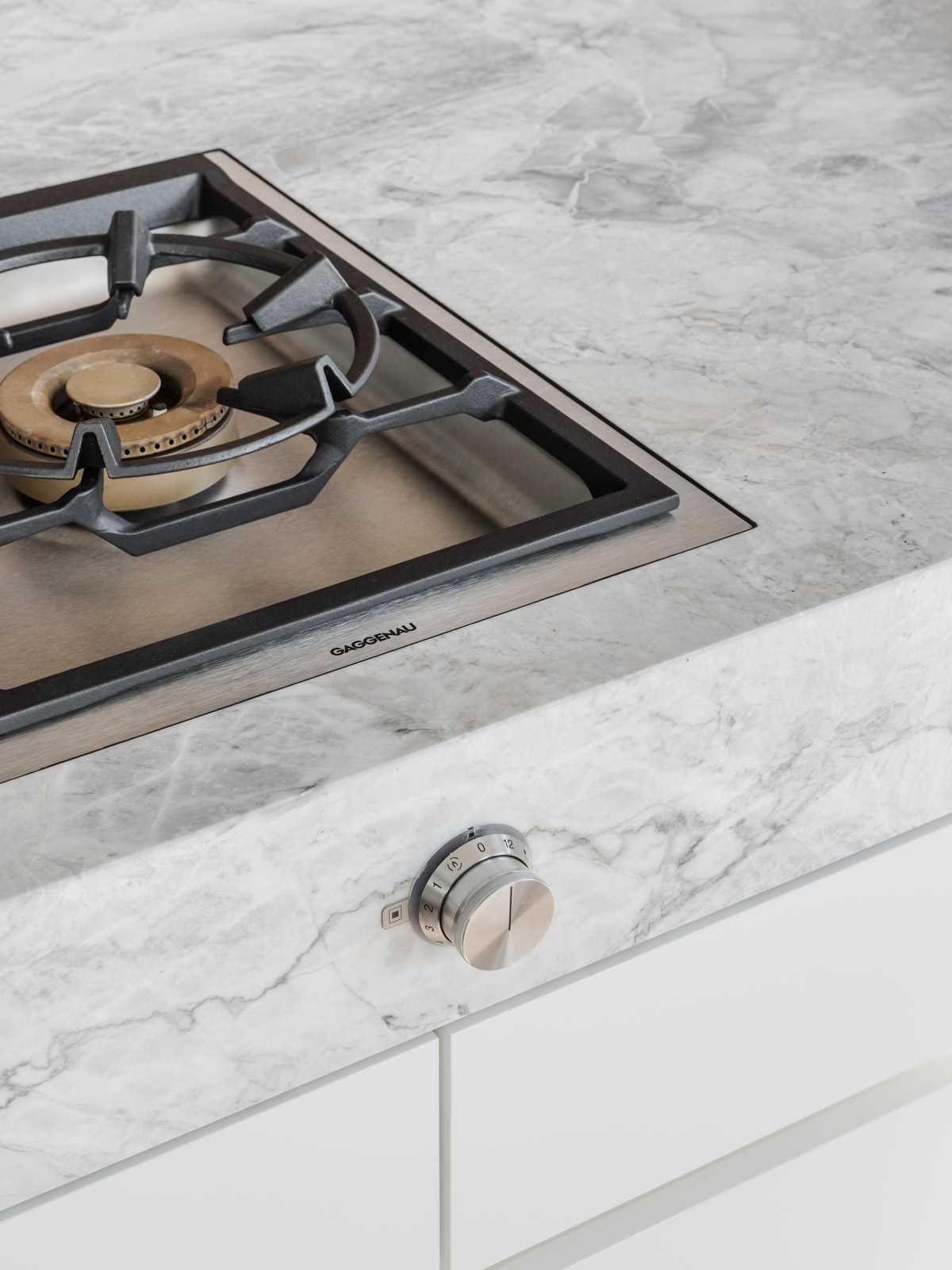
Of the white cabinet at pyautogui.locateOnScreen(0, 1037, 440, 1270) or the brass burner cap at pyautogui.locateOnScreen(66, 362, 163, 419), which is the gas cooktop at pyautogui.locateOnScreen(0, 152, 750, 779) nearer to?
the brass burner cap at pyautogui.locateOnScreen(66, 362, 163, 419)

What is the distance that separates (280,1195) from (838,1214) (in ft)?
1.41

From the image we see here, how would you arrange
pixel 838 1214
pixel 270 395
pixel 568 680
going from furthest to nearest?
1. pixel 838 1214
2. pixel 270 395
3. pixel 568 680

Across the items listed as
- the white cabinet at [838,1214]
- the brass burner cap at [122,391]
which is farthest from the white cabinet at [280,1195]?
the brass burner cap at [122,391]

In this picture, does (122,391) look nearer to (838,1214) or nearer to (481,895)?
(481,895)

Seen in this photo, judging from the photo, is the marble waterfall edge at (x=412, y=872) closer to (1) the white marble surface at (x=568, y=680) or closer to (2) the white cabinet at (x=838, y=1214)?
(1) the white marble surface at (x=568, y=680)

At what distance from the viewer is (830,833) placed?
0.72 m

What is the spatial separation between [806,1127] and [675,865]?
290 millimetres

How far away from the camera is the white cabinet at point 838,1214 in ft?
2.77

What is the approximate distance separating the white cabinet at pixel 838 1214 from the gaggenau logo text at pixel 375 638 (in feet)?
1.33

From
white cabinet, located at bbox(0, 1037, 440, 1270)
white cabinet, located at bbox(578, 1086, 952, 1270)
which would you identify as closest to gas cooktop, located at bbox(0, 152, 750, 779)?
white cabinet, located at bbox(0, 1037, 440, 1270)

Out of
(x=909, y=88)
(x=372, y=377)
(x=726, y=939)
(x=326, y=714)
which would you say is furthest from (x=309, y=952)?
(x=909, y=88)

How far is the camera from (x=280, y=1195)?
0.66m

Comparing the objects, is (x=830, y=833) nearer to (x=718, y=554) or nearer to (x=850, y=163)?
(x=718, y=554)

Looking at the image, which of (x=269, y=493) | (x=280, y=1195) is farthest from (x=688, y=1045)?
(x=269, y=493)
